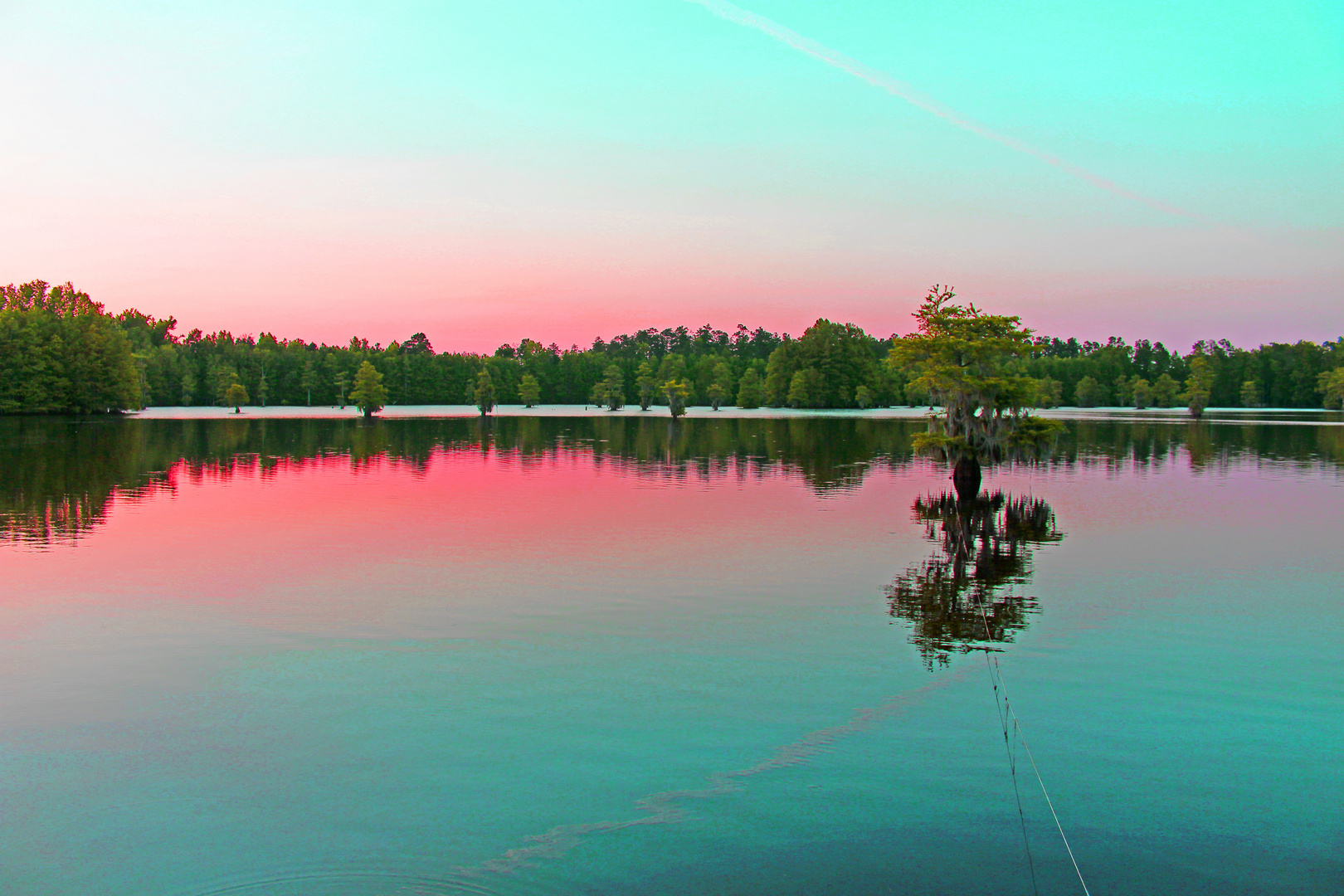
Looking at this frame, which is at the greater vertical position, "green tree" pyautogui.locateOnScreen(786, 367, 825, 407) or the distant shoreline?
"green tree" pyautogui.locateOnScreen(786, 367, 825, 407)

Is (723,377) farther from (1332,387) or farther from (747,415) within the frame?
(1332,387)

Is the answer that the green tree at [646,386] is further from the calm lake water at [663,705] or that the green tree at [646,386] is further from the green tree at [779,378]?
the calm lake water at [663,705]

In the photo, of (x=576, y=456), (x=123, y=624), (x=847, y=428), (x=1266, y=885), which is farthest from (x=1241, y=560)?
(x=847, y=428)

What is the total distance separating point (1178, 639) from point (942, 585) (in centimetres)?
476

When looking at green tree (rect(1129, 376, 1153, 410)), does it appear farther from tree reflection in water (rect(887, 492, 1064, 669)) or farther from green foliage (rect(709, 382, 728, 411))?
tree reflection in water (rect(887, 492, 1064, 669))

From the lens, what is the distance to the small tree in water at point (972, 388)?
3388 cm

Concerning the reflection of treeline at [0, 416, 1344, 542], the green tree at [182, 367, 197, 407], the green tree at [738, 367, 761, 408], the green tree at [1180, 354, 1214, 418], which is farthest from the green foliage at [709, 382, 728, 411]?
the green tree at [182, 367, 197, 407]

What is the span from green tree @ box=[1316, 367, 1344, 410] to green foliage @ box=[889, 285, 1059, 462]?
155 meters

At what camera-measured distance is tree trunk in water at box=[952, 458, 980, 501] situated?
35.2 meters

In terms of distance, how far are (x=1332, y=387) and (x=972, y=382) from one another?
162 meters

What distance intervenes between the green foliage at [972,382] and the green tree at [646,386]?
130 meters

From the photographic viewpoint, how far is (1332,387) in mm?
157375

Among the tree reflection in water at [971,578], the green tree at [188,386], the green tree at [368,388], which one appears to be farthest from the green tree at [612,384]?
the tree reflection in water at [971,578]

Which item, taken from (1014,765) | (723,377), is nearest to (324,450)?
(1014,765)
